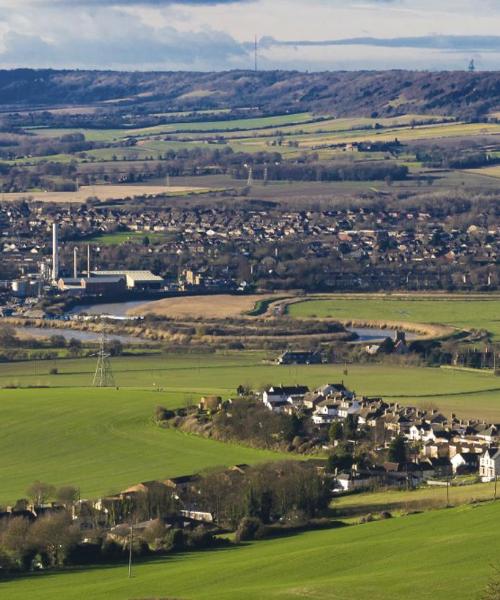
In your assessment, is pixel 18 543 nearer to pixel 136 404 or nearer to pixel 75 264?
pixel 136 404

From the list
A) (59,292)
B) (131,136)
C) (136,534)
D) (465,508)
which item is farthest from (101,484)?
(131,136)

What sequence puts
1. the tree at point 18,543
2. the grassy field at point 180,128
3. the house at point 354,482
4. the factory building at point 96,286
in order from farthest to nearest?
the grassy field at point 180,128 < the factory building at point 96,286 < the house at point 354,482 < the tree at point 18,543

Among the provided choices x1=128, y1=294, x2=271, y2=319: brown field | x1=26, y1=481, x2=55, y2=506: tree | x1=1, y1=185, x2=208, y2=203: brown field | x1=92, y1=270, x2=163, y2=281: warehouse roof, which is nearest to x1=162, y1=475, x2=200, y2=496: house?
x1=26, y1=481, x2=55, y2=506: tree

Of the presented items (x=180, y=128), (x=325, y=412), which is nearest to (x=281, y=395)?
(x=325, y=412)

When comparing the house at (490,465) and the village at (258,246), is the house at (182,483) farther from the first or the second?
the village at (258,246)

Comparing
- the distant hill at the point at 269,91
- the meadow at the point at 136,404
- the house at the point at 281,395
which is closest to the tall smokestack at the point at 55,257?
the meadow at the point at 136,404

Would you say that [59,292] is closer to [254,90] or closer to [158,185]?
[158,185]
